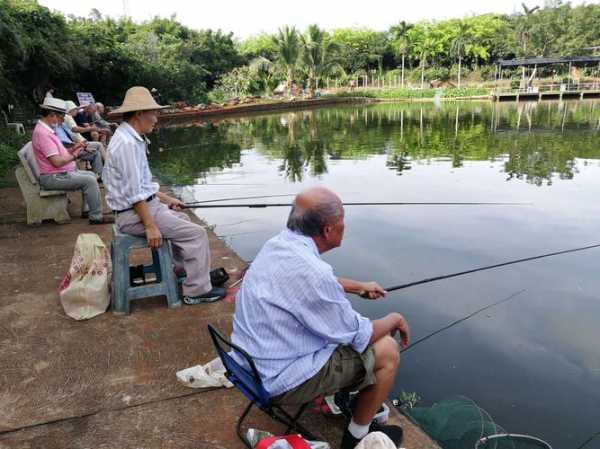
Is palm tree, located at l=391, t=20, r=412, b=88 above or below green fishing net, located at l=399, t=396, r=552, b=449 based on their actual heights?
above

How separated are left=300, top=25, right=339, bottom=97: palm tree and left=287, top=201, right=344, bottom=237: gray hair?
40352 millimetres

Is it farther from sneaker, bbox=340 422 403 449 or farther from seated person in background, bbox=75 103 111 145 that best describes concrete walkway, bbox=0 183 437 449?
seated person in background, bbox=75 103 111 145

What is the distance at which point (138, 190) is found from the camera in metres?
3.25

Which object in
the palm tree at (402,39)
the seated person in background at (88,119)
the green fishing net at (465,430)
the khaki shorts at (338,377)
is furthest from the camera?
the palm tree at (402,39)

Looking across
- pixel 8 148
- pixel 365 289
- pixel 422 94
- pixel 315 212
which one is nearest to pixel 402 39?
pixel 422 94

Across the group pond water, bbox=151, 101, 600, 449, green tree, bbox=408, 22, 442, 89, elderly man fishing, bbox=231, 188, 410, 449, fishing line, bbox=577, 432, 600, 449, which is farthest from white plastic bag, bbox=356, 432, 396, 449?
green tree, bbox=408, 22, 442, 89

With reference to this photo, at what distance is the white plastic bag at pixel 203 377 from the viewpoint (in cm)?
265

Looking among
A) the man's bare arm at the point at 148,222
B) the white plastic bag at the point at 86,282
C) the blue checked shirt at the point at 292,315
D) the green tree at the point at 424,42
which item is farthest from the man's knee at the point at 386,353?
the green tree at the point at 424,42

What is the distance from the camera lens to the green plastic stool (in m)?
3.33

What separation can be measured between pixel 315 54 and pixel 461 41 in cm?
1673

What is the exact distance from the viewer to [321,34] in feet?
134

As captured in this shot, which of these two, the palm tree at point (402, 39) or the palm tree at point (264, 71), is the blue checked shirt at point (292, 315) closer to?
the palm tree at point (264, 71)

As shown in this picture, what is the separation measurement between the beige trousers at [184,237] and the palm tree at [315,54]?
38.9 metres

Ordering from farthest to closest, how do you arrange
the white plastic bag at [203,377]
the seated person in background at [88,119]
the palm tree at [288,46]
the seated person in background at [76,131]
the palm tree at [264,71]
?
the palm tree at [264,71], the palm tree at [288,46], the seated person in background at [88,119], the seated person in background at [76,131], the white plastic bag at [203,377]
